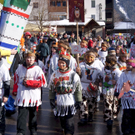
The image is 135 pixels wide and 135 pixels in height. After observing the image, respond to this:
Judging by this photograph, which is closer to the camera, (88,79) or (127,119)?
(127,119)

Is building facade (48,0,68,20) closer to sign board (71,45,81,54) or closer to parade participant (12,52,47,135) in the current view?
sign board (71,45,81,54)

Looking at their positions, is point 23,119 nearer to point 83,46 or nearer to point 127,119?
point 127,119

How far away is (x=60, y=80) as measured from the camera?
184 inches

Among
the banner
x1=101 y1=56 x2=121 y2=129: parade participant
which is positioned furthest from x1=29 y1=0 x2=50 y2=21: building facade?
x1=101 y1=56 x2=121 y2=129: parade participant

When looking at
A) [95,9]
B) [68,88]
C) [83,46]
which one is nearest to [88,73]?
[68,88]

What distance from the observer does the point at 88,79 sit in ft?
19.0

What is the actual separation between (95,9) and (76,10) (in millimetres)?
55257

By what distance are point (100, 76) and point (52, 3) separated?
5615 centimetres

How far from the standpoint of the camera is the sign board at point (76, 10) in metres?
6.33

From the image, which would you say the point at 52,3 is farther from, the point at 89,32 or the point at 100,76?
the point at 100,76

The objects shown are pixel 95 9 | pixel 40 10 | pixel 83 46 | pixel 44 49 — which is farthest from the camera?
pixel 95 9

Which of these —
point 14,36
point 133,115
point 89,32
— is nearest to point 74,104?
point 133,115

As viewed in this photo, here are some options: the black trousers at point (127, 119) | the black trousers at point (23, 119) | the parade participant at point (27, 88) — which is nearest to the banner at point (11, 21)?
the parade participant at point (27, 88)

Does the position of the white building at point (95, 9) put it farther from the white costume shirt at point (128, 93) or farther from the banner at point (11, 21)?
the white costume shirt at point (128, 93)
